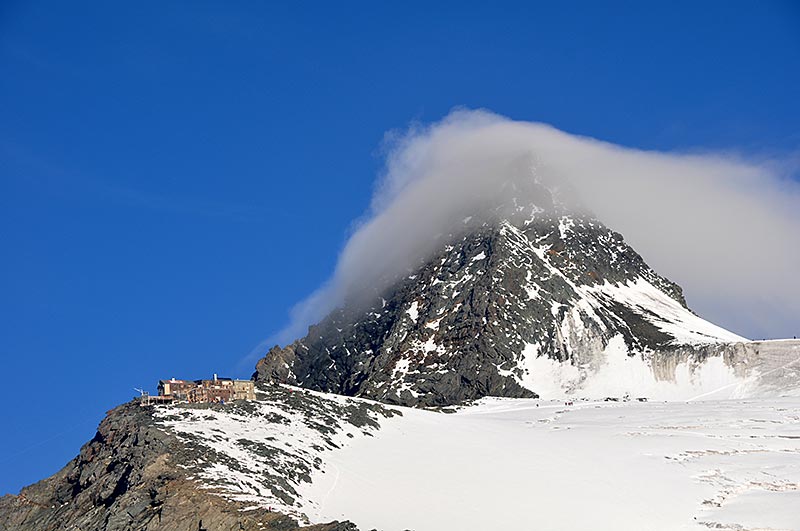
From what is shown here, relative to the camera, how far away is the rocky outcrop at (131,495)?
54.1 metres

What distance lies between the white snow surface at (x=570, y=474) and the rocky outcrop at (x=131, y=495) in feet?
19.8

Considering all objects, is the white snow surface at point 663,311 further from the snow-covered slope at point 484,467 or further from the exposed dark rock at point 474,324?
the snow-covered slope at point 484,467

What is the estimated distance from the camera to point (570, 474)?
261 feet

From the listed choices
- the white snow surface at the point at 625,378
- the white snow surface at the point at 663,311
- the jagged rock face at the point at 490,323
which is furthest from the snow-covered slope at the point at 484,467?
the white snow surface at the point at 663,311

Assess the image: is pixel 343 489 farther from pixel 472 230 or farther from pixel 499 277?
pixel 472 230

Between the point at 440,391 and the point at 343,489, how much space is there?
79715mm

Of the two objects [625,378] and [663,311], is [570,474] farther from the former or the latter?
[663,311]

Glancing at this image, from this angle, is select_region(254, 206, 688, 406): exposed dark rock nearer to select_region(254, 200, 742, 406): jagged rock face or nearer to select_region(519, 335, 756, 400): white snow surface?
select_region(254, 200, 742, 406): jagged rock face

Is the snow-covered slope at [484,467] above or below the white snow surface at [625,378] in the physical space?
below


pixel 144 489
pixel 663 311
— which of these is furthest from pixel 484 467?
Answer: pixel 663 311

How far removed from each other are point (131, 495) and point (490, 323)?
105 meters

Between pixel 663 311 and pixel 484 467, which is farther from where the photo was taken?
pixel 663 311

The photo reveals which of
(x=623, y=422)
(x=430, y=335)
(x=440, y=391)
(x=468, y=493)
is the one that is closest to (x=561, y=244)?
(x=430, y=335)

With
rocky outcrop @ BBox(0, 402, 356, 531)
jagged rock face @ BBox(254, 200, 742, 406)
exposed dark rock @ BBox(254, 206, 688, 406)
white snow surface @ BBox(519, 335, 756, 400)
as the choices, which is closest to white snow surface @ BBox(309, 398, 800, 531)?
rocky outcrop @ BBox(0, 402, 356, 531)
